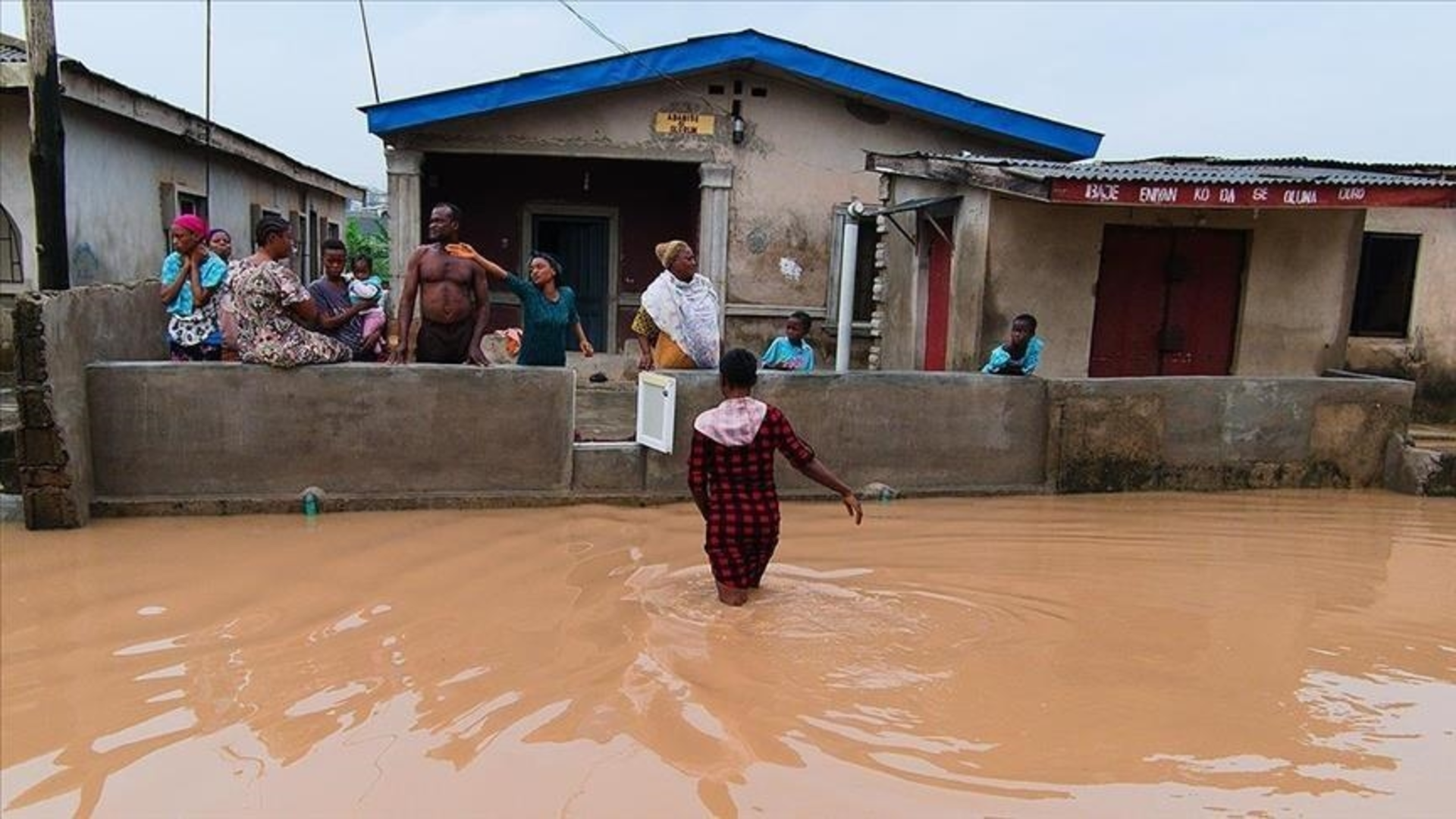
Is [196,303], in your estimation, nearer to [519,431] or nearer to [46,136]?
[46,136]

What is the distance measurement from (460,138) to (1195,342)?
8.00 m

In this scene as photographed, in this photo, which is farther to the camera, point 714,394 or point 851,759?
point 714,394

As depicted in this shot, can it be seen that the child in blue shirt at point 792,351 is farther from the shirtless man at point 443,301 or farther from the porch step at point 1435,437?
the porch step at point 1435,437

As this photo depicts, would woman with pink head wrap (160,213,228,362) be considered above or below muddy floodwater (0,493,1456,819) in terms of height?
above

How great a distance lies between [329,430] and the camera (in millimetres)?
6711

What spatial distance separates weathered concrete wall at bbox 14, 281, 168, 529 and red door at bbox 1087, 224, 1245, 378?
8.34 metres

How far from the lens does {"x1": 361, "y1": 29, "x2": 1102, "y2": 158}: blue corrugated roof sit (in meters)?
11.5

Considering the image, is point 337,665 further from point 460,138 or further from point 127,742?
point 460,138

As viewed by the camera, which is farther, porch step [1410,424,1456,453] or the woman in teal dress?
porch step [1410,424,1456,453]

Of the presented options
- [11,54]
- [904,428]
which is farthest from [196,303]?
[11,54]

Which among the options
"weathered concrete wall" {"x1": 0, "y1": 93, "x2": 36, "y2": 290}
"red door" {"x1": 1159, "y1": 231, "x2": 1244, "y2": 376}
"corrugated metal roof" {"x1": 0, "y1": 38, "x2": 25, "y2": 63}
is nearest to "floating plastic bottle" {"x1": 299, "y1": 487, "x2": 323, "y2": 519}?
"weathered concrete wall" {"x1": 0, "y1": 93, "x2": 36, "y2": 290}

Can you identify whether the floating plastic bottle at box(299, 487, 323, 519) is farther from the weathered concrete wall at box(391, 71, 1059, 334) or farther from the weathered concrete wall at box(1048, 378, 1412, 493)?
the weathered concrete wall at box(391, 71, 1059, 334)

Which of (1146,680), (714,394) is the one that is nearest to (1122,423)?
(714,394)

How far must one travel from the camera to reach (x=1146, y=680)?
4469mm
